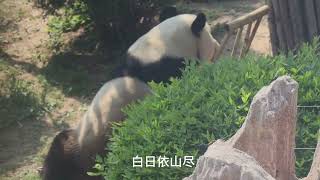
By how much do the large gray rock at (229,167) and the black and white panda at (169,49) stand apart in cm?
283

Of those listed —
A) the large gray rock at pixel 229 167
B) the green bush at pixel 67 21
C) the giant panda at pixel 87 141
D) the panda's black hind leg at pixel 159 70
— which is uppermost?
the green bush at pixel 67 21

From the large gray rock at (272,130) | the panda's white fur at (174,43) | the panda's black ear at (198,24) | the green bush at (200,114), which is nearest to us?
the large gray rock at (272,130)

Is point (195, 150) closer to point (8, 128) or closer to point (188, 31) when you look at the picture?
point (188, 31)

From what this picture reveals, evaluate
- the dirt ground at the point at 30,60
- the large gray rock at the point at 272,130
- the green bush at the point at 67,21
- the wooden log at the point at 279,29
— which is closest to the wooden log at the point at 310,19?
the wooden log at the point at 279,29

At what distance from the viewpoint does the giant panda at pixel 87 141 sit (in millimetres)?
4172

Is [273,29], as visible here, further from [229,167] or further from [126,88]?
[229,167]

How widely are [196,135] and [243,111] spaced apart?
0.22m

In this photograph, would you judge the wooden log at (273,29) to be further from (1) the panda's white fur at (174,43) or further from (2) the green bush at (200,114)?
(2) the green bush at (200,114)

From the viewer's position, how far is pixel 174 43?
448 cm

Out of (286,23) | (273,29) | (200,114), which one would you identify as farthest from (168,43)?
(200,114)

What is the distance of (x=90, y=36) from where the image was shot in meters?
7.45

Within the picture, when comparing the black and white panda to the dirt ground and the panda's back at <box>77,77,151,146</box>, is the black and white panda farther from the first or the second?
the dirt ground

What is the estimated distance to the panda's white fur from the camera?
14.5 ft

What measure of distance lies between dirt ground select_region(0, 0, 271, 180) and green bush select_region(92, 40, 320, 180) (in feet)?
8.35
